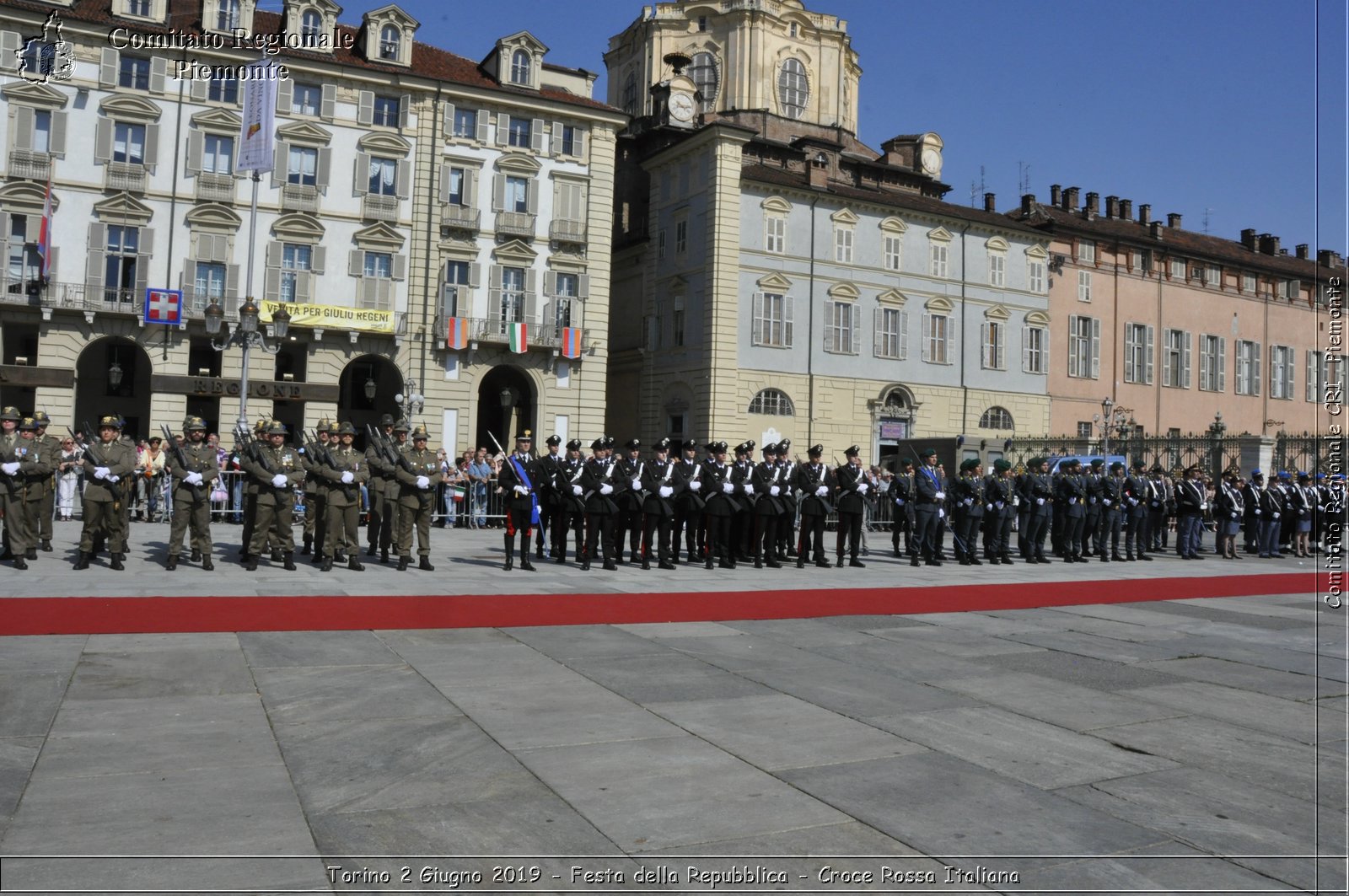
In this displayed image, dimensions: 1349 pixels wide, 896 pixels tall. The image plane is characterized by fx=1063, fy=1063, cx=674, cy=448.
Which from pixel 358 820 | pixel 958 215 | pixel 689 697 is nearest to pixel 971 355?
pixel 958 215

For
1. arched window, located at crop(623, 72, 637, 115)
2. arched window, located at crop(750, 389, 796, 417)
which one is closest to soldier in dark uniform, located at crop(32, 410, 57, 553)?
arched window, located at crop(750, 389, 796, 417)

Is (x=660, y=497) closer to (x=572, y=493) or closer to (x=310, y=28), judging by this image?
(x=572, y=493)

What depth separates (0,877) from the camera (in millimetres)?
3936

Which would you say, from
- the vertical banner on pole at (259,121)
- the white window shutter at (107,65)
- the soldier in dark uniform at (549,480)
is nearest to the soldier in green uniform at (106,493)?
the soldier in dark uniform at (549,480)

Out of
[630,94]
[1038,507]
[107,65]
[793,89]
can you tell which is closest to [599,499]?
[1038,507]

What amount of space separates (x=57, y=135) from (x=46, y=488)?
962 inches

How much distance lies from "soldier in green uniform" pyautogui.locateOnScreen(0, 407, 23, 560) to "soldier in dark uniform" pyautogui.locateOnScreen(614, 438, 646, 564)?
7.72 metres

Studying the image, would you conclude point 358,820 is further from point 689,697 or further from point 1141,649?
point 1141,649

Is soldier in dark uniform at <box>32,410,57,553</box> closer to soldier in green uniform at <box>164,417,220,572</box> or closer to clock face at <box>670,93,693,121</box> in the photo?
soldier in green uniform at <box>164,417,220,572</box>

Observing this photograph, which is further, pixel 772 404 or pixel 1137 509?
pixel 772 404

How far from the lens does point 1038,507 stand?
19.4m

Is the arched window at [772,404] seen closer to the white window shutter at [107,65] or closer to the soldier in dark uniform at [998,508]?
the soldier in dark uniform at [998,508]

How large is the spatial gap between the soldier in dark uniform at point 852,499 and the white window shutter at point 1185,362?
1623 inches

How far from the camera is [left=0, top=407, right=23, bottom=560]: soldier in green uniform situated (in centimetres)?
1301
